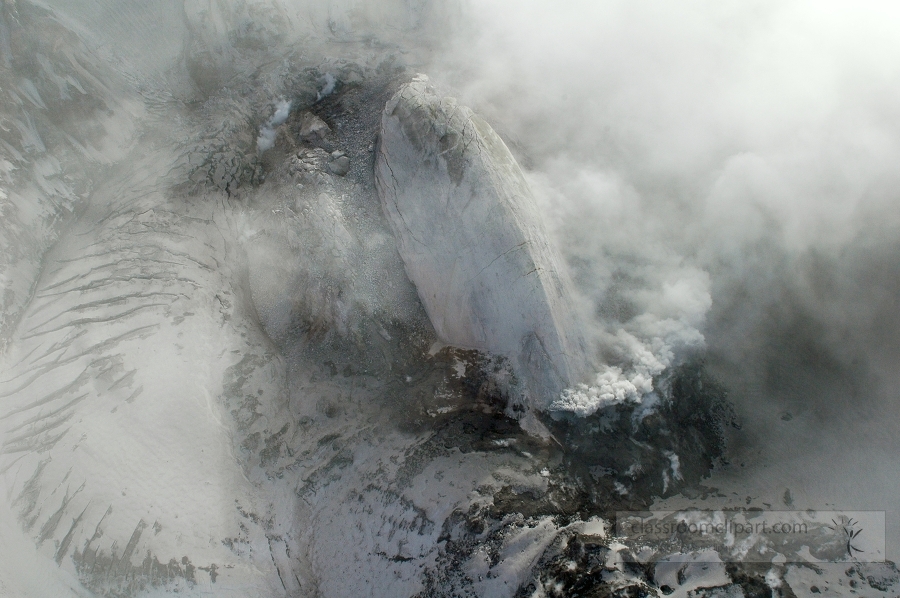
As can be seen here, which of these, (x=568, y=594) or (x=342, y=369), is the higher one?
(x=342, y=369)

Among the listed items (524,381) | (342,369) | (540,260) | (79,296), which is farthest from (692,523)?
(79,296)

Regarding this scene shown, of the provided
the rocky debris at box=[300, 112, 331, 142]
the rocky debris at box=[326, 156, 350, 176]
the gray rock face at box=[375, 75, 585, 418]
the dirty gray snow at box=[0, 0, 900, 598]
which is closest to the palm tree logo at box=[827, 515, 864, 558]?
the dirty gray snow at box=[0, 0, 900, 598]

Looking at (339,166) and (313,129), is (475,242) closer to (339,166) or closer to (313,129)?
(339,166)

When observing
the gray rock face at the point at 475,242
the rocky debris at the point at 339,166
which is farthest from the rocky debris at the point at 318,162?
the gray rock face at the point at 475,242

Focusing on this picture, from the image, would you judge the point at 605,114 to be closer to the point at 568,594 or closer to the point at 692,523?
the point at 692,523

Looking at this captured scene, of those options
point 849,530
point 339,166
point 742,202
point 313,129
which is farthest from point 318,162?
point 849,530

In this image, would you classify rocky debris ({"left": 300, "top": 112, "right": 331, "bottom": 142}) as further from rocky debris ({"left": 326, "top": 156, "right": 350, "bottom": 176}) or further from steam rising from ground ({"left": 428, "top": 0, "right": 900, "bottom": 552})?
steam rising from ground ({"left": 428, "top": 0, "right": 900, "bottom": 552})
